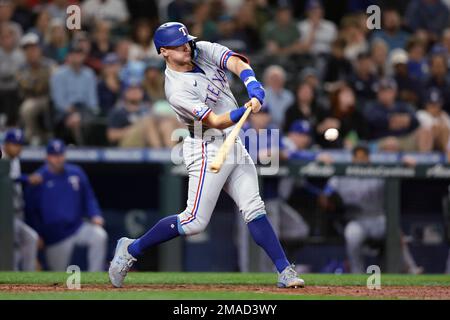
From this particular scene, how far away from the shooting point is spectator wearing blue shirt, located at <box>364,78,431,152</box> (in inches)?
500

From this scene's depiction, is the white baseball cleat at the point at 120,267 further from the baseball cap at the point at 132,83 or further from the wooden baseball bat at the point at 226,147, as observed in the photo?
the baseball cap at the point at 132,83

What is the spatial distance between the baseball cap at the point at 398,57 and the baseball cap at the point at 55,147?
16.1 feet

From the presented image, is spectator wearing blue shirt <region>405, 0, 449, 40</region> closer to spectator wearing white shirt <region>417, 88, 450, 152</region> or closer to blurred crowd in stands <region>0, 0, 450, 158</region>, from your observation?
blurred crowd in stands <region>0, 0, 450, 158</region>

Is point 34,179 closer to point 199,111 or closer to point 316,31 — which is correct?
point 199,111

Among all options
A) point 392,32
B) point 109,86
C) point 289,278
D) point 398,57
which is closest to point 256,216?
point 289,278

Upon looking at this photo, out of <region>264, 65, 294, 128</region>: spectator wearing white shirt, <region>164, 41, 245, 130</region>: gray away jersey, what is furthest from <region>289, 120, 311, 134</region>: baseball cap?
<region>164, 41, 245, 130</region>: gray away jersey

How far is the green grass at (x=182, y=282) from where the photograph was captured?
6.79 m

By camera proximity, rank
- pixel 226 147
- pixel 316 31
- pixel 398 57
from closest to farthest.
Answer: pixel 226 147 → pixel 398 57 → pixel 316 31

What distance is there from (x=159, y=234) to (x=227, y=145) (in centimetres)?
88

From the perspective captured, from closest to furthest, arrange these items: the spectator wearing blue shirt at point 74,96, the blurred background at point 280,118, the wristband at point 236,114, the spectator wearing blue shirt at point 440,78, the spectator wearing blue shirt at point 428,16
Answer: the wristband at point 236,114, the blurred background at point 280,118, the spectator wearing blue shirt at point 74,96, the spectator wearing blue shirt at point 440,78, the spectator wearing blue shirt at point 428,16

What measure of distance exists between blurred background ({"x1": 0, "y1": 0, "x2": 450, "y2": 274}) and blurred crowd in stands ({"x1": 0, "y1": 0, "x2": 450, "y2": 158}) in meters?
0.02

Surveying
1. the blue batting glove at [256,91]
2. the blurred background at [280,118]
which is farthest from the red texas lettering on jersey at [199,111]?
the blurred background at [280,118]

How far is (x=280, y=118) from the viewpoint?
1281cm
